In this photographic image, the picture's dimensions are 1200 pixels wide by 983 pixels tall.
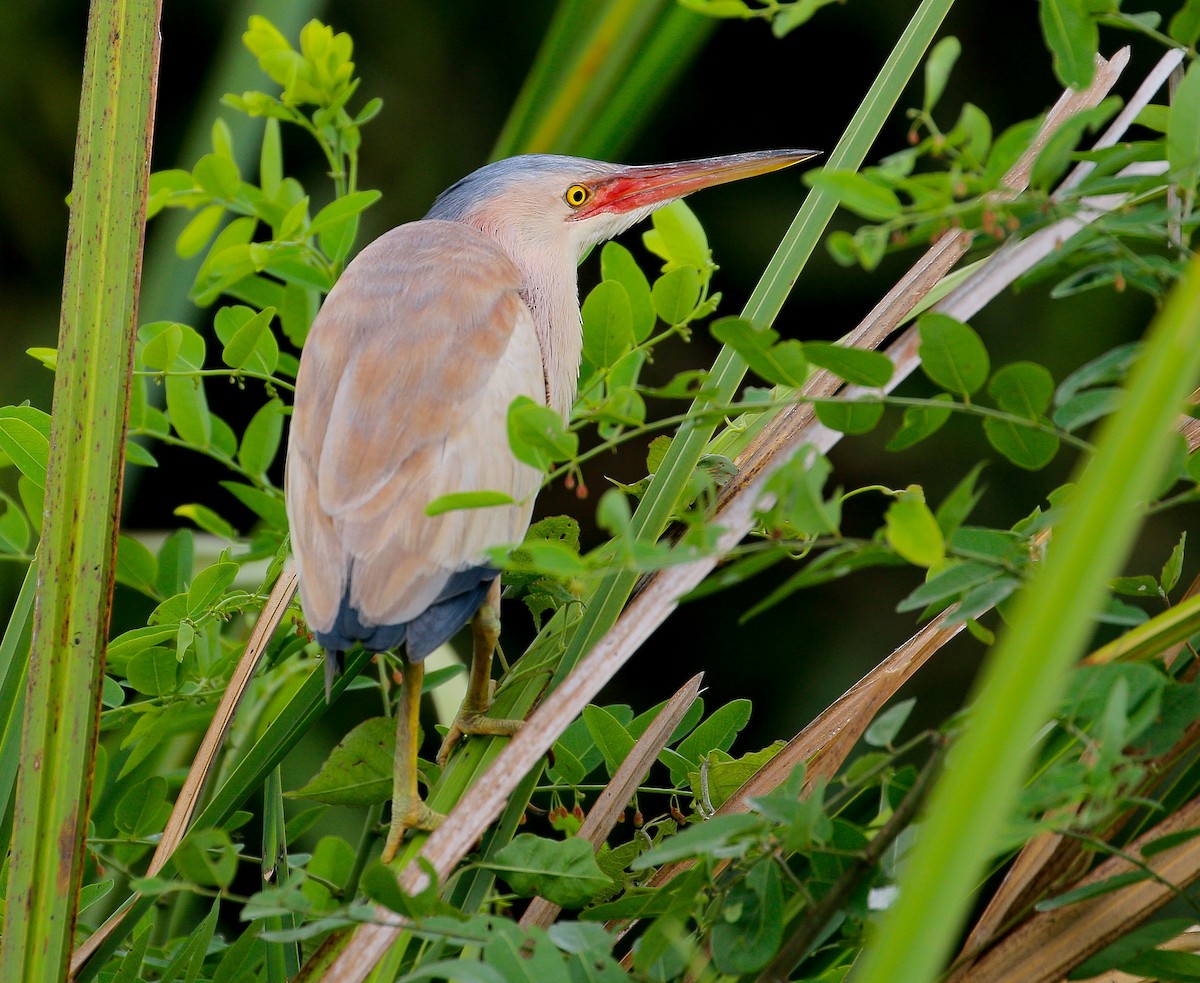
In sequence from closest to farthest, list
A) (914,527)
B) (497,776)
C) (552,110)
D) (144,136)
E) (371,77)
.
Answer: (914,527), (497,776), (144,136), (552,110), (371,77)

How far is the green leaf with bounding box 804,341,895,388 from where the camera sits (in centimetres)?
48

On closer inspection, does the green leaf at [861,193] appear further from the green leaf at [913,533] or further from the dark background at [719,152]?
the dark background at [719,152]

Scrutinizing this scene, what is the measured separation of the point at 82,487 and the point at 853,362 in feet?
1.27

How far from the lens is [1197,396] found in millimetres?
608

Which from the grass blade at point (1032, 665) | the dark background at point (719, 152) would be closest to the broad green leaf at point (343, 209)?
the grass blade at point (1032, 665)

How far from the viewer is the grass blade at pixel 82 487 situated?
1.91ft

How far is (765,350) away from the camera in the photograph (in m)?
0.52

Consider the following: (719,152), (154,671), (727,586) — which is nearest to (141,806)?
(154,671)

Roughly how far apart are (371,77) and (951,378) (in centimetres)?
186

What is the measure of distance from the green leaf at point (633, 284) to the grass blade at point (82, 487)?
0.27m

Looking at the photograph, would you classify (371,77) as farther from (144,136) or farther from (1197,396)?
(1197,396)

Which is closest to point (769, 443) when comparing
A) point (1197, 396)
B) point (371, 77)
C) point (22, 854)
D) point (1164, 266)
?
point (1197, 396)

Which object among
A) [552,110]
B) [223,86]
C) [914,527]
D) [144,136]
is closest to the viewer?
[914,527]

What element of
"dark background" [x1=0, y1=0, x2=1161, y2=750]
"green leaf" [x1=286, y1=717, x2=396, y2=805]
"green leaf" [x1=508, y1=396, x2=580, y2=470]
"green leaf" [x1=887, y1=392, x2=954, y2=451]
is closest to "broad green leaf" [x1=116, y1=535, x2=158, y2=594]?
"green leaf" [x1=286, y1=717, x2=396, y2=805]
